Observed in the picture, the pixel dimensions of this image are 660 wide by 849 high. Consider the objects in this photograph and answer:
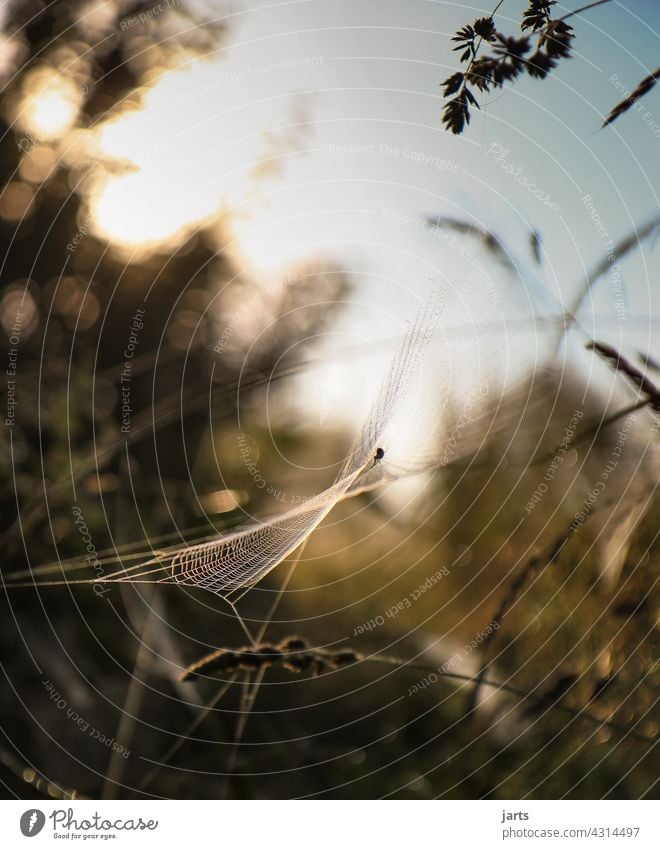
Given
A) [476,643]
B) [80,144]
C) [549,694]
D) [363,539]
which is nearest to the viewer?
[549,694]

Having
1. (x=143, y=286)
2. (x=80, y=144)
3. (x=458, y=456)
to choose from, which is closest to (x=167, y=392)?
(x=143, y=286)

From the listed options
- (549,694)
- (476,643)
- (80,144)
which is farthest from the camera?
(80,144)

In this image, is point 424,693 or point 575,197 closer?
point 575,197

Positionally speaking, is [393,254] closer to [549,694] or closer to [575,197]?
[575,197]

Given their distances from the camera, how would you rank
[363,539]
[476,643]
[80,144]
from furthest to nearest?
[363,539] → [80,144] → [476,643]

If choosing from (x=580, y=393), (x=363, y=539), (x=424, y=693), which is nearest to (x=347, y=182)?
(x=580, y=393)

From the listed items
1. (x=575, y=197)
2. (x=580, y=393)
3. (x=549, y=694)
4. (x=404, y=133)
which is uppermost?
(x=404, y=133)

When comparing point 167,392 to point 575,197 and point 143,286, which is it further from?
point 575,197
